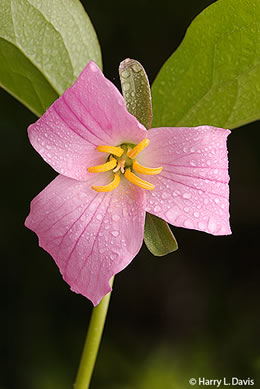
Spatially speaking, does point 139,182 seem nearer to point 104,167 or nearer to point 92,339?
point 104,167

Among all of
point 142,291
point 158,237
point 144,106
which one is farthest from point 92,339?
point 142,291

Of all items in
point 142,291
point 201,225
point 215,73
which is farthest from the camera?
point 142,291

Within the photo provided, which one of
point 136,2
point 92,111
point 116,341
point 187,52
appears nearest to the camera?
point 92,111

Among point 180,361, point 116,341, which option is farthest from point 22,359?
point 180,361

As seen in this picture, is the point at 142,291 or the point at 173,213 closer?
the point at 173,213

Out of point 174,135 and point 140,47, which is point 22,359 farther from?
point 174,135

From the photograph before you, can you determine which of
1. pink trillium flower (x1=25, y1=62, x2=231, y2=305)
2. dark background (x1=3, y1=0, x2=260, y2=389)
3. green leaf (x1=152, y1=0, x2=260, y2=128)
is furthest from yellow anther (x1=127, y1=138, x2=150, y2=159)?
dark background (x1=3, y1=0, x2=260, y2=389)

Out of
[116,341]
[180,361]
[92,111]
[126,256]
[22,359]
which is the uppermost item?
[92,111]
